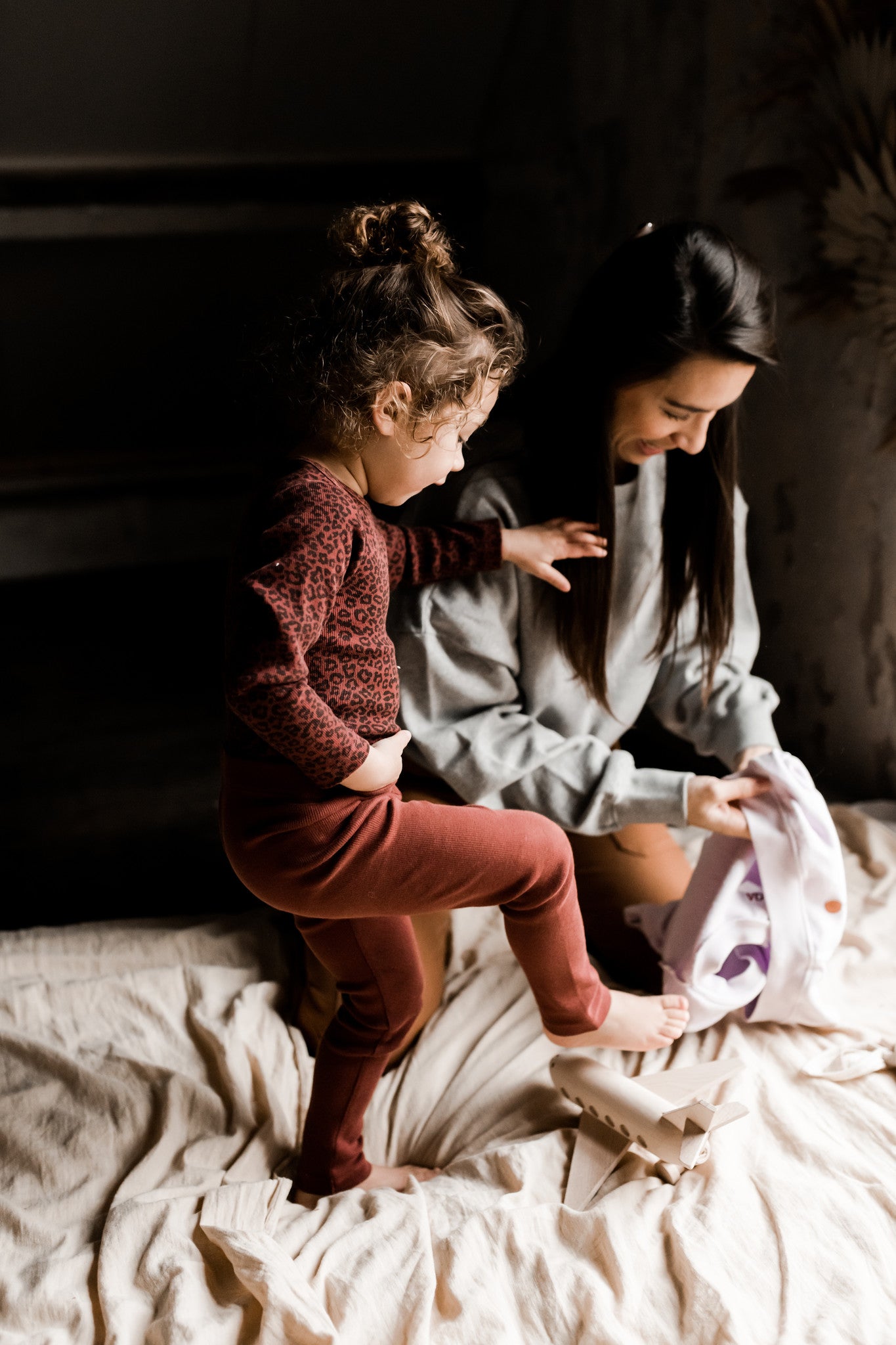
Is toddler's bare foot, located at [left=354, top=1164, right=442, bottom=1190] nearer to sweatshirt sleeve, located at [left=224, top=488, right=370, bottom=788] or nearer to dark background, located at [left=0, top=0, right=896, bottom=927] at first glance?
sweatshirt sleeve, located at [left=224, top=488, right=370, bottom=788]

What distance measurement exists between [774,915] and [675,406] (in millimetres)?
591

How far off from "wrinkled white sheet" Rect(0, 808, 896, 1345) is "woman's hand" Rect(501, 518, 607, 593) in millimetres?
550

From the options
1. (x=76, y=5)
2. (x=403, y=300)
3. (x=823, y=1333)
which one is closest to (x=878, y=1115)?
(x=823, y=1333)

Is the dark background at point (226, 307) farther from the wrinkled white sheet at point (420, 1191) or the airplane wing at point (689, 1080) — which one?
the airplane wing at point (689, 1080)

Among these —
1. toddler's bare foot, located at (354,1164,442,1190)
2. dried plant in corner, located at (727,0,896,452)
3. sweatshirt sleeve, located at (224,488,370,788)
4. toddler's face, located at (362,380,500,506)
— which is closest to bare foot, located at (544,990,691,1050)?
toddler's bare foot, located at (354,1164,442,1190)

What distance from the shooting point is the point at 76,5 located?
237 centimetres

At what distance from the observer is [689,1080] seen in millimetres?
1188

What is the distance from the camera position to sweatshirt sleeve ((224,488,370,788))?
901mm

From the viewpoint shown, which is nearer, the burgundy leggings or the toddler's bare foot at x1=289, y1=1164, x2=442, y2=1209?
the burgundy leggings

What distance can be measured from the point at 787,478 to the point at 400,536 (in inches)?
38.0

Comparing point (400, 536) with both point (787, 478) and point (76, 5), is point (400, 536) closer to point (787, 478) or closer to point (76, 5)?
point (787, 478)

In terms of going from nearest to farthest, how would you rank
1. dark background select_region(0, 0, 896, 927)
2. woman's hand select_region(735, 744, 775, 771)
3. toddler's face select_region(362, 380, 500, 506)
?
toddler's face select_region(362, 380, 500, 506)
woman's hand select_region(735, 744, 775, 771)
dark background select_region(0, 0, 896, 927)

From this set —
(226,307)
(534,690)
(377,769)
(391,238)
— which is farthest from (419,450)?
(226,307)

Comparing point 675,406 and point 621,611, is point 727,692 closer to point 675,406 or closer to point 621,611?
point 621,611
